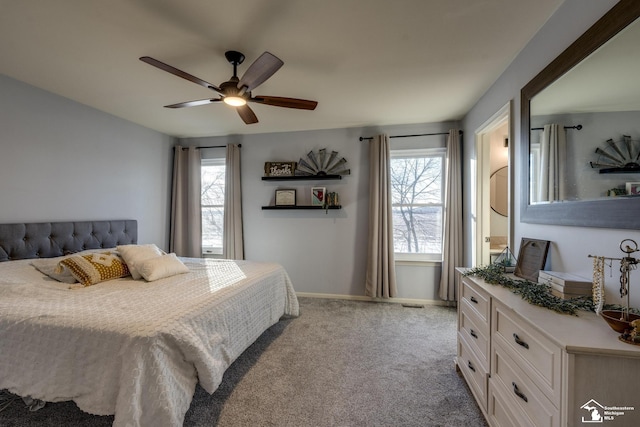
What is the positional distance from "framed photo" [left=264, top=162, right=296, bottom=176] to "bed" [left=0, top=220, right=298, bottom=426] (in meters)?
2.13

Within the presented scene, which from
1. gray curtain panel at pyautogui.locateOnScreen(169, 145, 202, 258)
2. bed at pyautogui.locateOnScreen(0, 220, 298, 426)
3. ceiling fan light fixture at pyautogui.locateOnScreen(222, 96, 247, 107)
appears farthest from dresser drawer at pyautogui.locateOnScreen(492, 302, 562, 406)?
gray curtain panel at pyautogui.locateOnScreen(169, 145, 202, 258)

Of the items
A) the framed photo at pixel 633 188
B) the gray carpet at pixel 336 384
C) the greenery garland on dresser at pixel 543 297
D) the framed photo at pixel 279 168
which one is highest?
the framed photo at pixel 279 168

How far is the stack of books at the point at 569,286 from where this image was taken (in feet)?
4.22

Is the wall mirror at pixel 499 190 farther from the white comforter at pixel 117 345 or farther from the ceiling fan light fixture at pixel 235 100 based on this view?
the white comforter at pixel 117 345

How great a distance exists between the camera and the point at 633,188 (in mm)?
1079

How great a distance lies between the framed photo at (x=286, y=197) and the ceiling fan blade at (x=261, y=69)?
206cm

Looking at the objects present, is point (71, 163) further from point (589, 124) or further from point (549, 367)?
point (589, 124)

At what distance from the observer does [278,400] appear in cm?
180

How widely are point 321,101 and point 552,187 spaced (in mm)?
2204

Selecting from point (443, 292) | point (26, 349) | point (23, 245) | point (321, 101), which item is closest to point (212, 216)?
point (23, 245)

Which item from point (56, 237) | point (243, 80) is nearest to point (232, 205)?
point (56, 237)

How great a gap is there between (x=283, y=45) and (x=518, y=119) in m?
1.85

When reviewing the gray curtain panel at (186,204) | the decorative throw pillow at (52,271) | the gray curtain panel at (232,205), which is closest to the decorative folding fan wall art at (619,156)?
the decorative throw pillow at (52,271)

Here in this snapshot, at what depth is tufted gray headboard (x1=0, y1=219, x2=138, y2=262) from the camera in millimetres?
2322
